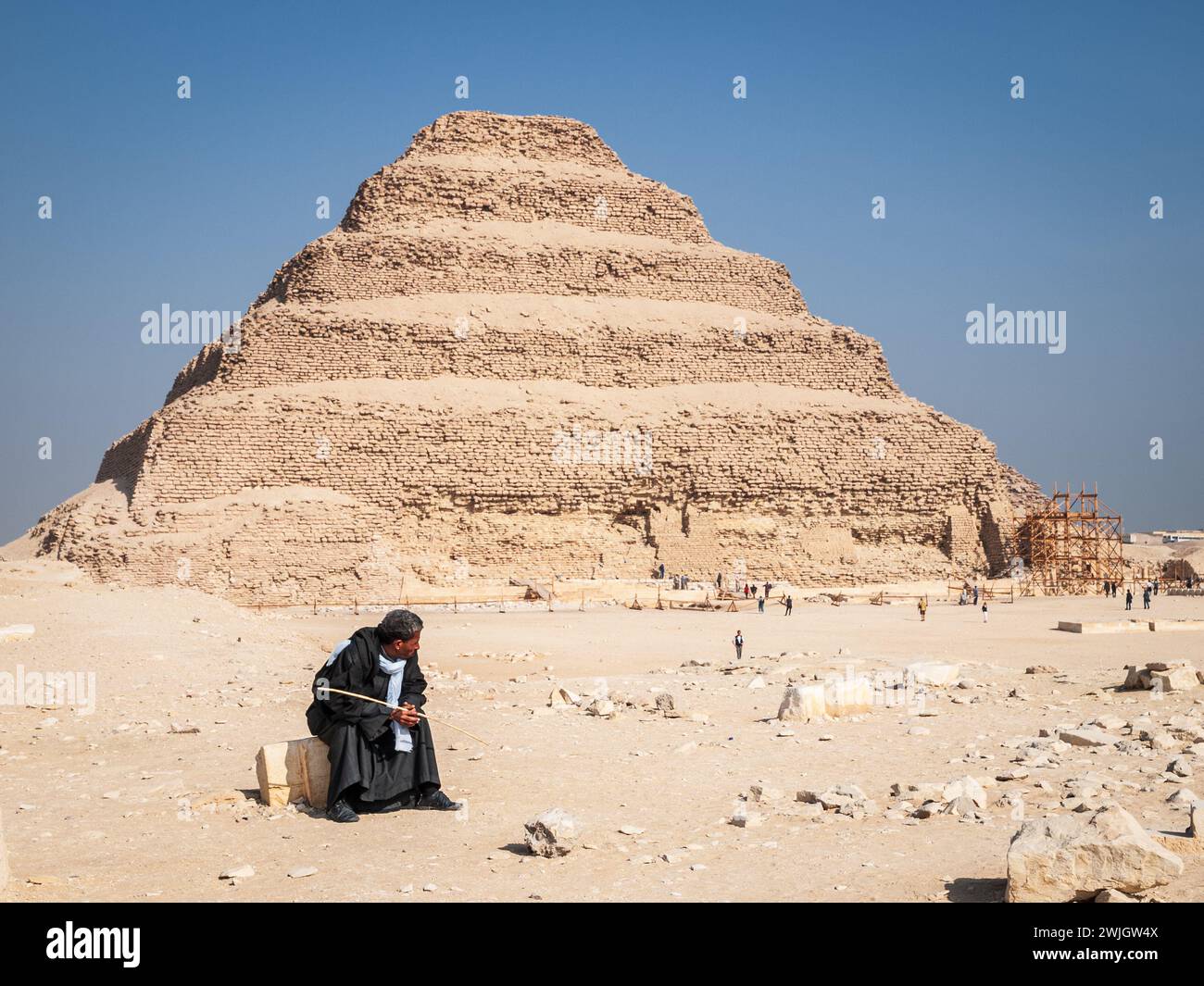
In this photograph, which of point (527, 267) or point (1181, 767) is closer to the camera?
point (1181, 767)

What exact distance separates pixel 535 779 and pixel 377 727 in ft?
4.50

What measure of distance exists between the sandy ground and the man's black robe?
0.22 meters

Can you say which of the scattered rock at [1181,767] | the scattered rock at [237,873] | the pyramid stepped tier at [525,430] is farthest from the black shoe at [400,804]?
the pyramid stepped tier at [525,430]

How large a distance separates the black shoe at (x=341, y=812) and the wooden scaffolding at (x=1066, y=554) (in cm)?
3276

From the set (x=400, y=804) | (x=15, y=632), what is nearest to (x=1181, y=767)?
(x=400, y=804)

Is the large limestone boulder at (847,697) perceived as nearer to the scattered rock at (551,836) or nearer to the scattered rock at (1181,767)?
the scattered rock at (1181,767)

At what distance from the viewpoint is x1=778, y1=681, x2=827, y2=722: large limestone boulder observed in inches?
356

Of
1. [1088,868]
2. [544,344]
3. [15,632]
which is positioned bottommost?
[1088,868]

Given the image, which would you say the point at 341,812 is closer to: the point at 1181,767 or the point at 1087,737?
the point at 1181,767

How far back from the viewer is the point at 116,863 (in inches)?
204

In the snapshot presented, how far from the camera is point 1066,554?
124 ft

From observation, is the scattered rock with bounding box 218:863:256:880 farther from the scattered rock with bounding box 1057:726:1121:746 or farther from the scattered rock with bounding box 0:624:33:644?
the scattered rock with bounding box 0:624:33:644

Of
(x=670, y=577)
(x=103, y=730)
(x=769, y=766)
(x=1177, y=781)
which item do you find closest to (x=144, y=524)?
(x=670, y=577)

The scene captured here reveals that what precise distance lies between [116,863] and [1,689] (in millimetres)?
6523
